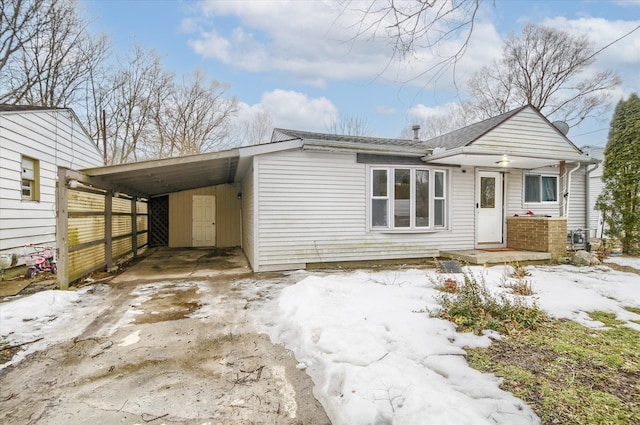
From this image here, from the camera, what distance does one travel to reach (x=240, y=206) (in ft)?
39.0

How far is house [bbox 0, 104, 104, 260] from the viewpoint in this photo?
20.5 ft

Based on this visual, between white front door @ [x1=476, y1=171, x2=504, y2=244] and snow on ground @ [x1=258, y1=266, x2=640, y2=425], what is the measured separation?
295 cm

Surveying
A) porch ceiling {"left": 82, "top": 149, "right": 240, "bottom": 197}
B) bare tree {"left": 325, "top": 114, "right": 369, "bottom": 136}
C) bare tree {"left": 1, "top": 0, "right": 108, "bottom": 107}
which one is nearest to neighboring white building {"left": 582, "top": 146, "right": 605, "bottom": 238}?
bare tree {"left": 325, "top": 114, "right": 369, "bottom": 136}

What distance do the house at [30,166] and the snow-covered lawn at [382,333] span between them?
294 centimetres

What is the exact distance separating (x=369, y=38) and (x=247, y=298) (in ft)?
12.9

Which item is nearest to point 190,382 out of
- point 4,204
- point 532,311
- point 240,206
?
point 532,311

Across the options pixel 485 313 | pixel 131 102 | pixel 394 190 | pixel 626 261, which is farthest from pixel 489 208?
pixel 131 102

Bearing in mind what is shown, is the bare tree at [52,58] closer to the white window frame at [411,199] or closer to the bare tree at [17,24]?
the bare tree at [17,24]

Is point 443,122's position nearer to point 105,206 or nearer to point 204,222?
point 204,222

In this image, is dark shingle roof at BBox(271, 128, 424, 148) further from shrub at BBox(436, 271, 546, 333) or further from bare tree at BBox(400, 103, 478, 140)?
bare tree at BBox(400, 103, 478, 140)

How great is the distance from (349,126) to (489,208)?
15994 millimetres

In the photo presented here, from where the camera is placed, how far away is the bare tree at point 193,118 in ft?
62.0

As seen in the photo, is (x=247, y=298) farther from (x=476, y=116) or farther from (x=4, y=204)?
(x=476, y=116)

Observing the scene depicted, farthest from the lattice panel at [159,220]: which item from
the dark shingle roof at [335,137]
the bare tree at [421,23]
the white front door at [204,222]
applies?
the bare tree at [421,23]
